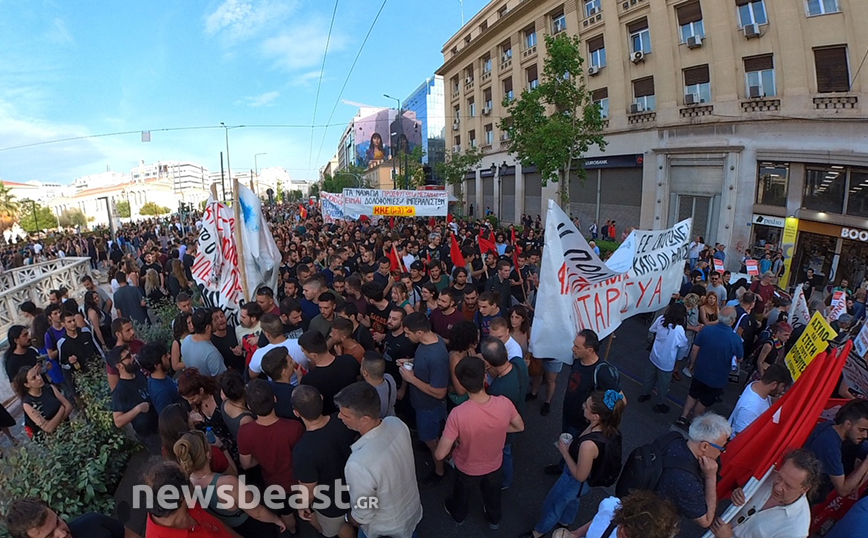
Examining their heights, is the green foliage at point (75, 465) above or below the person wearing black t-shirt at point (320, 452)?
below

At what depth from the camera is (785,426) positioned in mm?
2846

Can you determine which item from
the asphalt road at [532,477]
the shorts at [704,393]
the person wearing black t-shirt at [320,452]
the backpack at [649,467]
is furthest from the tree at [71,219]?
the backpack at [649,467]

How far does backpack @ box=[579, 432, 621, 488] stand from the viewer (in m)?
2.88

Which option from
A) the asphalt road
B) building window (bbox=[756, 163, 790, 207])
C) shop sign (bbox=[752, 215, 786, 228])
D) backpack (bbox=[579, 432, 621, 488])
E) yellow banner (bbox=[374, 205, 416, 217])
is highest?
building window (bbox=[756, 163, 790, 207])

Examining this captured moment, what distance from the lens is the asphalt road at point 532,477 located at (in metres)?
3.82

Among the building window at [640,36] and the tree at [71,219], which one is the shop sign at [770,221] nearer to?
the building window at [640,36]

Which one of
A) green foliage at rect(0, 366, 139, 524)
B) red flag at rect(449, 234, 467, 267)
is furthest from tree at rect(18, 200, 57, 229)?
green foliage at rect(0, 366, 139, 524)

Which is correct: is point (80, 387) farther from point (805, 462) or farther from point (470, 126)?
point (470, 126)

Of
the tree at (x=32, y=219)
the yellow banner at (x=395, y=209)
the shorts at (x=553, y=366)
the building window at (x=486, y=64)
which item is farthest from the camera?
the tree at (x=32, y=219)

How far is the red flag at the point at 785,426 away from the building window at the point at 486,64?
104ft

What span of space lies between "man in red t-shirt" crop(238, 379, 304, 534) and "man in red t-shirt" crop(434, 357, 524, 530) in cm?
107

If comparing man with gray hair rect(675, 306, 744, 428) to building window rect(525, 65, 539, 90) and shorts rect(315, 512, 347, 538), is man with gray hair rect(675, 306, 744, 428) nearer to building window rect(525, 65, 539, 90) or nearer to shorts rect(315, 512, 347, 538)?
shorts rect(315, 512, 347, 538)

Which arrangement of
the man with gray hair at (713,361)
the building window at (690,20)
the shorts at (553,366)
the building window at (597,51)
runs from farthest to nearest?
the building window at (597,51) < the building window at (690,20) < the shorts at (553,366) < the man with gray hair at (713,361)

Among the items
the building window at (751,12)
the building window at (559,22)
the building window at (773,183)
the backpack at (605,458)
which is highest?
the building window at (559,22)
